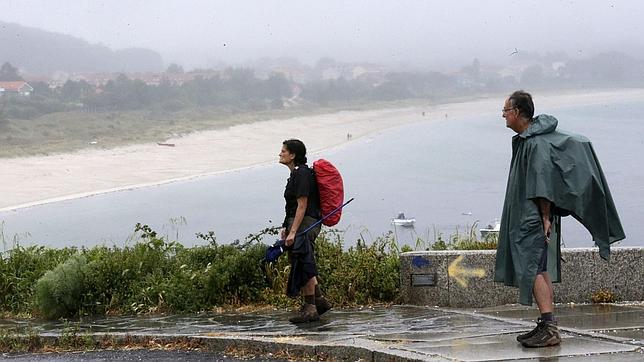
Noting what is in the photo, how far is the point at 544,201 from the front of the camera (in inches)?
304

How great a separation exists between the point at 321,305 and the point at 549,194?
8.66ft

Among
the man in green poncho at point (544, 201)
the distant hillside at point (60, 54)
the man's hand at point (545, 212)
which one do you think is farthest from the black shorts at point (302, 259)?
the distant hillside at point (60, 54)

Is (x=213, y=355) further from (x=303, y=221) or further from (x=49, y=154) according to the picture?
(x=49, y=154)

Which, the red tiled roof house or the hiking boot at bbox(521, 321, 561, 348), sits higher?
the red tiled roof house

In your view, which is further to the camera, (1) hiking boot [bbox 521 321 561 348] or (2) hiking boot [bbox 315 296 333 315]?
(2) hiking boot [bbox 315 296 333 315]

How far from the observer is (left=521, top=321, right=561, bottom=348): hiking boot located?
771cm

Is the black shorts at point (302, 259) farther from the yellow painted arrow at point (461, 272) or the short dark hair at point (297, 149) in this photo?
the yellow painted arrow at point (461, 272)

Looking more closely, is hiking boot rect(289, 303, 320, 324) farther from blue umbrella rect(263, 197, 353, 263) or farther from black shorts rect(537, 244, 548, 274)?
black shorts rect(537, 244, 548, 274)

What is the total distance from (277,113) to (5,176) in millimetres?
48036

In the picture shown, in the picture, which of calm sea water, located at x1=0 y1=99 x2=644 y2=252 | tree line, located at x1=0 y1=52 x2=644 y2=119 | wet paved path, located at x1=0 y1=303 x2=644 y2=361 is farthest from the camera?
tree line, located at x1=0 y1=52 x2=644 y2=119

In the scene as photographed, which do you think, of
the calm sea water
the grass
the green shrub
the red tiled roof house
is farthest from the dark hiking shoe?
the red tiled roof house

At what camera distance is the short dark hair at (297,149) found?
9.51 m

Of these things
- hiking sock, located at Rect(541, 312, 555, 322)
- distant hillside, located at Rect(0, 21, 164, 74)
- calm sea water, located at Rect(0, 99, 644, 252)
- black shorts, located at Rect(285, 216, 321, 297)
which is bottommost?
calm sea water, located at Rect(0, 99, 644, 252)

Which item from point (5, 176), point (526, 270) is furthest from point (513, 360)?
point (5, 176)
